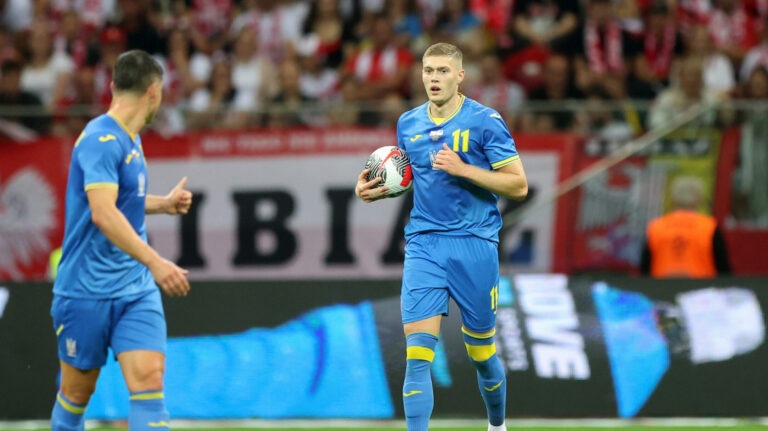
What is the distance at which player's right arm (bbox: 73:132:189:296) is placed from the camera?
5.15 meters

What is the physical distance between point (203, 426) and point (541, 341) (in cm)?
281

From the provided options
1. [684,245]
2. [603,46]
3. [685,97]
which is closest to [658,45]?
[603,46]

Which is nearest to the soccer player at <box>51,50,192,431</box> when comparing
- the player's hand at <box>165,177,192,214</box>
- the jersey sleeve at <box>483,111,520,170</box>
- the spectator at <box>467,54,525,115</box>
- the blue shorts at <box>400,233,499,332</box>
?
the player's hand at <box>165,177,192,214</box>

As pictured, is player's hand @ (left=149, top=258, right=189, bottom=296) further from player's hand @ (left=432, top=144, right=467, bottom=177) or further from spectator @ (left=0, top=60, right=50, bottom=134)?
spectator @ (left=0, top=60, right=50, bottom=134)

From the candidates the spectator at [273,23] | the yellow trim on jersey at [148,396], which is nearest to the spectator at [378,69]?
the spectator at [273,23]

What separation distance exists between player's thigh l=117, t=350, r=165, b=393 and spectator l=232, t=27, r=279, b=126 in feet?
22.9

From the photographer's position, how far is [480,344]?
682 centimetres

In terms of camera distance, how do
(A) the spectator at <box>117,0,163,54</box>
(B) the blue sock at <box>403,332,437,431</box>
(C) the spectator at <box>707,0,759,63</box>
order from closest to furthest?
(B) the blue sock at <box>403,332,437,431</box> < (C) the spectator at <box>707,0,759,63</box> < (A) the spectator at <box>117,0,163,54</box>

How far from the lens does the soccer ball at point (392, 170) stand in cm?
675

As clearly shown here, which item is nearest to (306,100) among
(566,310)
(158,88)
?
(566,310)

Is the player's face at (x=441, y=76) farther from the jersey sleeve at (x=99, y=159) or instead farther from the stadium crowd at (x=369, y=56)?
the stadium crowd at (x=369, y=56)

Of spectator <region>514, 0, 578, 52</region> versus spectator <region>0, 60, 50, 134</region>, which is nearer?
spectator <region>0, 60, 50, 134</region>

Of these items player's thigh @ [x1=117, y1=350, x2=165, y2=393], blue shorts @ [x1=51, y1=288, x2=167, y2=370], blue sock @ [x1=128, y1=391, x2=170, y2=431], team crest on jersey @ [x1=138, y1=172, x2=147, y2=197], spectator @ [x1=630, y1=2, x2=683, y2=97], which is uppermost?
spectator @ [x1=630, y1=2, x2=683, y2=97]

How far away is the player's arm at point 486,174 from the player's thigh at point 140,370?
6.89ft
